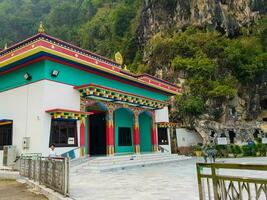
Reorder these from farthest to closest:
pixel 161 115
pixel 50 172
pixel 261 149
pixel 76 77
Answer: pixel 161 115
pixel 261 149
pixel 76 77
pixel 50 172

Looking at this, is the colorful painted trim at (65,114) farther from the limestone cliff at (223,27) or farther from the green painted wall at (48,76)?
the limestone cliff at (223,27)

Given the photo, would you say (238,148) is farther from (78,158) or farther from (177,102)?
(78,158)

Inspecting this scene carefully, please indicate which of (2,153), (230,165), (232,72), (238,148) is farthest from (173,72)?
(230,165)

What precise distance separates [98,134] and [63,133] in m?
5.07

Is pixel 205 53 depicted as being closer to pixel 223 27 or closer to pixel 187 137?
pixel 223 27

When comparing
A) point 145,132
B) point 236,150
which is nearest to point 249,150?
point 236,150

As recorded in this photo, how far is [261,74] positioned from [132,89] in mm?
17450

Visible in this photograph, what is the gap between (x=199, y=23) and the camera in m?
32.7

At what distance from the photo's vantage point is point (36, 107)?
13.4m

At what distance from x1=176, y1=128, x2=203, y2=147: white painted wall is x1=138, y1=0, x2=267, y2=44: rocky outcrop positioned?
14.0 m

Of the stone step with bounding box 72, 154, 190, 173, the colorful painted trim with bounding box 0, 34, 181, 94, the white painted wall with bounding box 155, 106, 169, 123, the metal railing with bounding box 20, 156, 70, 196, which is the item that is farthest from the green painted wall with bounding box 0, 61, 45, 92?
the white painted wall with bounding box 155, 106, 169, 123

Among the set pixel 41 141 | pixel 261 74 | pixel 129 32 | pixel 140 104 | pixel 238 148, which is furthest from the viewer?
pixel 129 32

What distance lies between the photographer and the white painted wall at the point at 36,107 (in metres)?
13.0

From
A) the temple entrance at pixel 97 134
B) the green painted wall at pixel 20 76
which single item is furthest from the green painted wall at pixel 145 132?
the green painted wall at pixel 20 76
